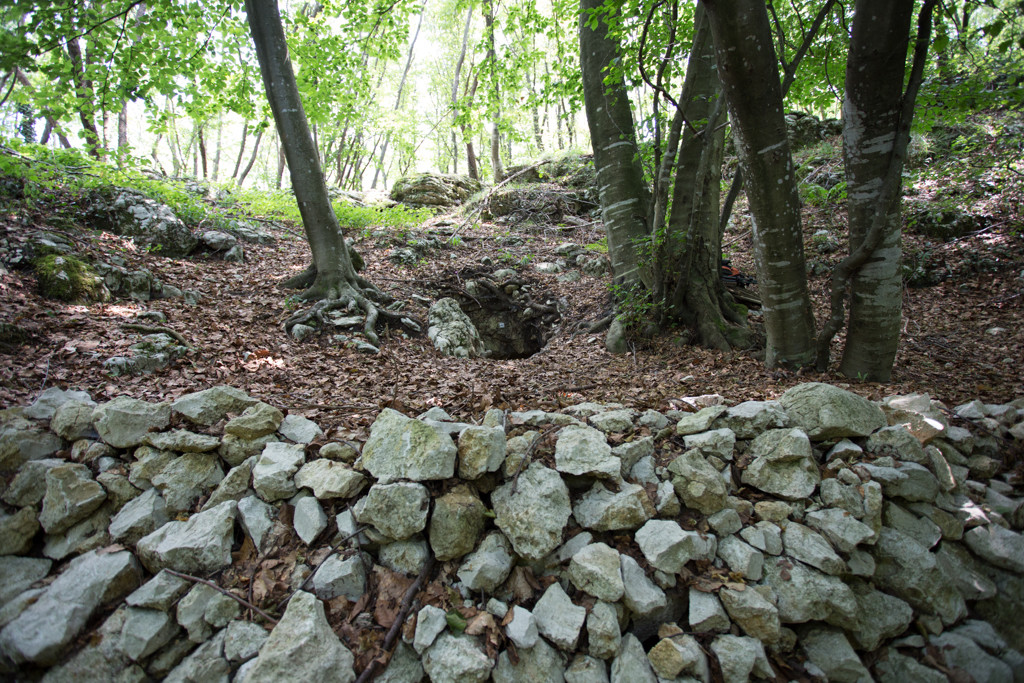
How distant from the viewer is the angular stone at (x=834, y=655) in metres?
1.85

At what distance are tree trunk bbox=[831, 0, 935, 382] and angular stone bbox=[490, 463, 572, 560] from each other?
3.09m

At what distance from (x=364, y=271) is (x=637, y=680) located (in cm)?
753

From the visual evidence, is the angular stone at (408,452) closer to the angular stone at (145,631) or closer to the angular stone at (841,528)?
the angular stone at (145,631)

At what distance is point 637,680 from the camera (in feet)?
5.86

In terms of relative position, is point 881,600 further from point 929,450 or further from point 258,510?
point 258,510

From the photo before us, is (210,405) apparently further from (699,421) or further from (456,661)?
(699,421)

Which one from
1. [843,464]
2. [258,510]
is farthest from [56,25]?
[843,464]

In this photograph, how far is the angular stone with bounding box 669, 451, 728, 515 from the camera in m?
2.26

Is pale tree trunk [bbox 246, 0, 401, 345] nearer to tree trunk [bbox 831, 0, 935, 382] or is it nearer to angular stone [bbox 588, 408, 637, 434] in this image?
angular stone [bbox 588, 408, 637, 434]

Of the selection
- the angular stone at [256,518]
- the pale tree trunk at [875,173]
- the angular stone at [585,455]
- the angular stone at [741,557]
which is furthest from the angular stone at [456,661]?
the pale tree trunk at [875,173]

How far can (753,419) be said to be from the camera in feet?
8.61

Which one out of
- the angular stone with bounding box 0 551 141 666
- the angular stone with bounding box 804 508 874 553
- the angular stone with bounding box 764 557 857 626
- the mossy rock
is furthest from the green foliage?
the mossy rock

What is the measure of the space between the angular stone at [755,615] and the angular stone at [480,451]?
4.22 ft

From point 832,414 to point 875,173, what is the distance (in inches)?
90.6
